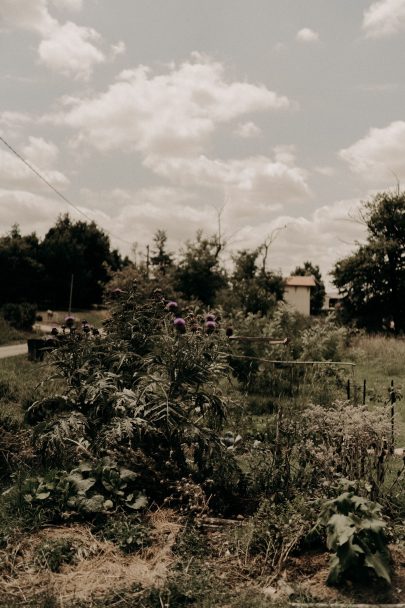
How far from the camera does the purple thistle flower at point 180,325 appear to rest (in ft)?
14.8

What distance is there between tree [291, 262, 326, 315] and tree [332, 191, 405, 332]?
31.4 meters

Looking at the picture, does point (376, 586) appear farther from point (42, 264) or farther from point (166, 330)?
point (42, 264)

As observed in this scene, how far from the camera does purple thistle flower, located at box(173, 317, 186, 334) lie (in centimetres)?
452

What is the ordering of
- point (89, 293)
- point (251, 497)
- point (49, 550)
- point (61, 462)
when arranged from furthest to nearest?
point (89, 293), point (61, 462), point (251, 497), point (49, 550)

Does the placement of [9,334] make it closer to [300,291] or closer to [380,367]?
[380,367]

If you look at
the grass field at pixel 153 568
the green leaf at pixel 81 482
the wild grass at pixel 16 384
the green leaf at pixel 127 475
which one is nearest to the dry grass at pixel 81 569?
the grass field at pixel 153 568

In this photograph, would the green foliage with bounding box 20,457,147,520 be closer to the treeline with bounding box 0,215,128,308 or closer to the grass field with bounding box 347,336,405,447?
the grass field with bounding box 347,336,405,447

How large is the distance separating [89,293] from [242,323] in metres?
26.8

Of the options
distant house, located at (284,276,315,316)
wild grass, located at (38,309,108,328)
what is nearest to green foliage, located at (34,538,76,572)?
wild grass, located at (38,309,108,328)

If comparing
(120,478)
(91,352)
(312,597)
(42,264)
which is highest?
(42,264)

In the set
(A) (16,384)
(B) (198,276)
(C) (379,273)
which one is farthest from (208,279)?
(A) (16,384)

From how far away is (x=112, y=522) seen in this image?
3.62m

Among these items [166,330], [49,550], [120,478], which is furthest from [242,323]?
[49,550]

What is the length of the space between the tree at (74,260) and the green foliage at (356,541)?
2905 cm
